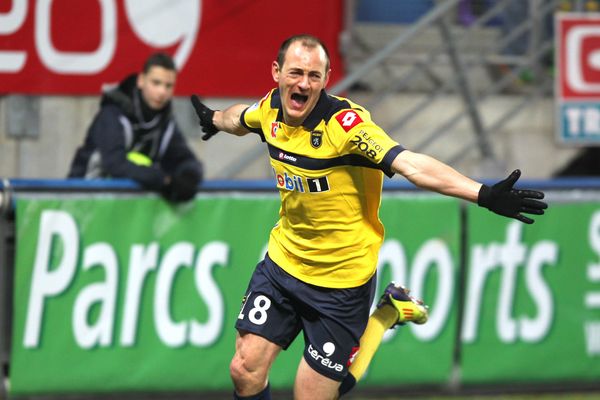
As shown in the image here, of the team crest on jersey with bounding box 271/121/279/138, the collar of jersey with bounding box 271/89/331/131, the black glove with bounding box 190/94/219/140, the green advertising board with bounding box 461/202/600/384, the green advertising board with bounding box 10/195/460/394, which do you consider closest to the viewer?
the collar of jersey with bounding box 271/89/331/131

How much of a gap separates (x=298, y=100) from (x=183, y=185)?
2.29 meters

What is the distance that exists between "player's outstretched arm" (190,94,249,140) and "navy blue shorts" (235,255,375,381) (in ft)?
2.49

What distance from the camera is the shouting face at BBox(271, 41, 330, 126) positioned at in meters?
6.21

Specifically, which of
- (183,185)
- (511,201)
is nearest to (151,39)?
(183,185)

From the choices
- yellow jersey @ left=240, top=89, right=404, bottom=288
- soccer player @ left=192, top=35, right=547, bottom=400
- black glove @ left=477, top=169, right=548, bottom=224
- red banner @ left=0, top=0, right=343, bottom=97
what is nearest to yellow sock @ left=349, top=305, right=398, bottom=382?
soccer player @ left=192, top=35, right=547, bottom=400

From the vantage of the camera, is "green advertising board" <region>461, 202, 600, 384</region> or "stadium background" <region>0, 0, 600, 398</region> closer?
"stadium background" <region>0, 0, 600, 398</region>

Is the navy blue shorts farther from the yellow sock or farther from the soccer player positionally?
the yellow sock

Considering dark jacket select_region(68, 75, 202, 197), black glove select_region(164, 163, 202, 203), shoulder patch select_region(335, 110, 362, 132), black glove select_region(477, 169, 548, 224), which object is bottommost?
black glove select_region(164, 163, 202, 203)

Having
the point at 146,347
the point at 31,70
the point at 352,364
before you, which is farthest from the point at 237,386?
the point at 31,70

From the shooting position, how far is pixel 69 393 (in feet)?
27.2

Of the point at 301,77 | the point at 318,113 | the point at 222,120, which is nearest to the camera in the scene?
the point at 301,77

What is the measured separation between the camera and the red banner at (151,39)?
9781mm

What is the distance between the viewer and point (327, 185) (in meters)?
6.40

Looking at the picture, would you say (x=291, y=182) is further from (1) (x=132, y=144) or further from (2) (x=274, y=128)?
(1) (x=132, y=144)
